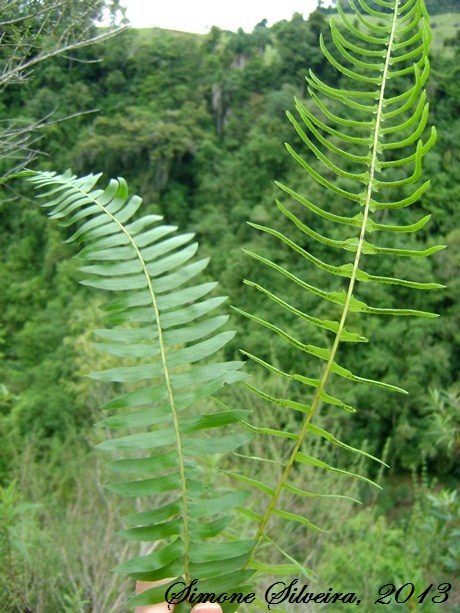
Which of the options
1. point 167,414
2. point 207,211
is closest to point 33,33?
point 167,414

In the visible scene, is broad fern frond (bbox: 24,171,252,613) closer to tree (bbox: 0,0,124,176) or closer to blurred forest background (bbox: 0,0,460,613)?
tree (bbox: 0,0,124,176)

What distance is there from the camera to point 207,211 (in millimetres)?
10594

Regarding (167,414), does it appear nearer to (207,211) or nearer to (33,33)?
(33,33)

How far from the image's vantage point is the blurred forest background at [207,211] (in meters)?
6.62

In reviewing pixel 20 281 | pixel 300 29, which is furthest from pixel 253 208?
pixel 20 281

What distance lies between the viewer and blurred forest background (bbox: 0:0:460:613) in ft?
21.7

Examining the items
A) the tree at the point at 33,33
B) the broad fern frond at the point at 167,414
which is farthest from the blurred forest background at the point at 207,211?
the broad fern frond at the point at 167,414

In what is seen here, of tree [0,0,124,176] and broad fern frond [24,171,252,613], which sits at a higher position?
tree [0,0,124,176]

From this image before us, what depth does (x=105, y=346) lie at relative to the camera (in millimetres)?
291

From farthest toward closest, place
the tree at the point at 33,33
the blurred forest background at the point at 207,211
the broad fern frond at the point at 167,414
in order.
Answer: the blurred forest background at the point at 207,211 → the tree at the point at 33,33 → the broad fern frond at the point at 167,414

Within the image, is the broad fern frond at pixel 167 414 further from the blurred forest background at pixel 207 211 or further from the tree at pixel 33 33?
the blurred forest background at pixel 207 211

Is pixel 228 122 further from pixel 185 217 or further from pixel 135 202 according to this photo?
pixel 135 202

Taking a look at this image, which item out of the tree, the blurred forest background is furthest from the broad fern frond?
the blurred forest background

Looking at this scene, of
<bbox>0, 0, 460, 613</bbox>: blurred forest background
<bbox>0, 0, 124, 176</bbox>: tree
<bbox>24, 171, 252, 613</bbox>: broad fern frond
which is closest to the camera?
<bbox>24, 171, 252, 613</bbox>: broad fern frond
